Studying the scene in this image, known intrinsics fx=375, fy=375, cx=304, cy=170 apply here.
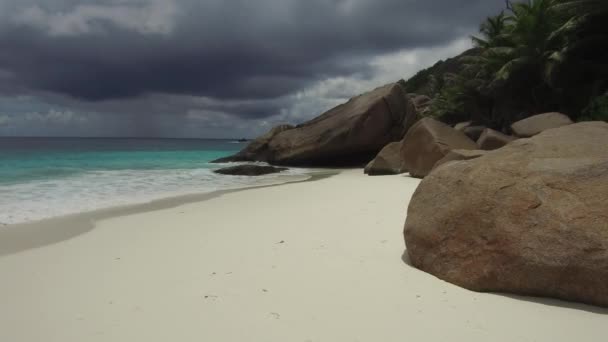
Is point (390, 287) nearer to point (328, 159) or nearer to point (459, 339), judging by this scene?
point (459, 339)

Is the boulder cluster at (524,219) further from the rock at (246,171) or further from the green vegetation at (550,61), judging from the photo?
the rock at (246,171)

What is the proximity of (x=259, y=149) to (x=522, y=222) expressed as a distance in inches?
918

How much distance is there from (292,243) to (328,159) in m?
17.5

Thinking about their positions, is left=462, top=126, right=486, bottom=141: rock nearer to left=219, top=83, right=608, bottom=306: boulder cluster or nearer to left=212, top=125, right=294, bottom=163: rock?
left=212, top=125, right=294, bottom=163: rock

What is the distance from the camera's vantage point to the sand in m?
2.65

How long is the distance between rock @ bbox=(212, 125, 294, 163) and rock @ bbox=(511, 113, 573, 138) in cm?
1519

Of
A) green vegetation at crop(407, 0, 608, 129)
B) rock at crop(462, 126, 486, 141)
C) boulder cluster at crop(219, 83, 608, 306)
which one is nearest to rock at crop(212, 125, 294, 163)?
rock at crop(462, 126, 486, 141)

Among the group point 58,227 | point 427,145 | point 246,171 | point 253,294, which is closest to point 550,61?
point 427,145

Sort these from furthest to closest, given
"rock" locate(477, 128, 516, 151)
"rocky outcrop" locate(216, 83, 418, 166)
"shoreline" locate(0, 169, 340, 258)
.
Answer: "rocky outcrop" locate(216, 83, 418, 166), "rock" locate(477, 128, 516, 151), "shoreline" locate(0, 169, 340, 258)

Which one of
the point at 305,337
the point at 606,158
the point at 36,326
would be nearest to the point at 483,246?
the point at 606,158

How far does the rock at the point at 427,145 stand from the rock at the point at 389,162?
4.64 feet

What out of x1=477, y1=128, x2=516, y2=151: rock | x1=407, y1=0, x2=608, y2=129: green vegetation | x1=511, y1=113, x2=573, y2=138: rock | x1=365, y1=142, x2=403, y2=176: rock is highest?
x1=407, y1=0, x2=608, y2=129: green vegetation

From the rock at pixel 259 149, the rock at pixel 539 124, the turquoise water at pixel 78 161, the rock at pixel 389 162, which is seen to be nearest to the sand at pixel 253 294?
the rock at pixel 389 162

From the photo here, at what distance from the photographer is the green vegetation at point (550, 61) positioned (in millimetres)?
15086
